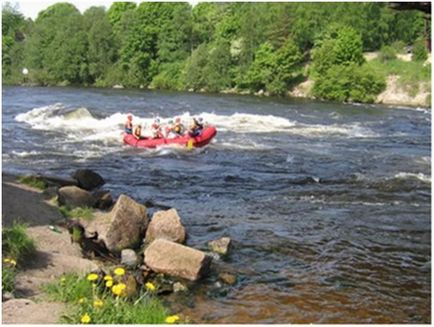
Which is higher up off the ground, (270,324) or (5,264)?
(5,264)

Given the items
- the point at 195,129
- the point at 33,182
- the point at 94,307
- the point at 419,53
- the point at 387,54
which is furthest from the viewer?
the point at 387,54

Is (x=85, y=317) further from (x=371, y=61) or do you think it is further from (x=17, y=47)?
(x=17, y=47)

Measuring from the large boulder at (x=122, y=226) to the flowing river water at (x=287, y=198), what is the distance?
0.96 metres

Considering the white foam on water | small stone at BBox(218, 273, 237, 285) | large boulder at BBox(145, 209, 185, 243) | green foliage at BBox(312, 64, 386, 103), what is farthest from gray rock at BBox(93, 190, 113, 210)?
green foliage at BBox(312, 64, 386, 103)

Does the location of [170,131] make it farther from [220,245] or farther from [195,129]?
[220,245]

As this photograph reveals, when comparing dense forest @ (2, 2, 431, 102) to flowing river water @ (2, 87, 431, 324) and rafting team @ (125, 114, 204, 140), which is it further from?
rafting team @ (125, 114, 204, 140)

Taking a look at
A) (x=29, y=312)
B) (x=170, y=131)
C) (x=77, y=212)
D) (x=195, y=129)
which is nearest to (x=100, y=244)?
(x=77, y=212)

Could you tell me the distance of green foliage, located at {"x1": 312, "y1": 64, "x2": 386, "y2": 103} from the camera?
44.9 metres

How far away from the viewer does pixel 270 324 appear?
7258mm

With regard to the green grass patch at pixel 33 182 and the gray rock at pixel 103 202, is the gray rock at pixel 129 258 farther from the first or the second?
the green grass patch at pixel 33 182

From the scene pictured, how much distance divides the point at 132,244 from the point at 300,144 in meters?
13.0

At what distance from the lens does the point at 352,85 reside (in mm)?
45500


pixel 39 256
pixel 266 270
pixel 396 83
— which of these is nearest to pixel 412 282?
pixel 266 270

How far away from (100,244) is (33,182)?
12.9ft
